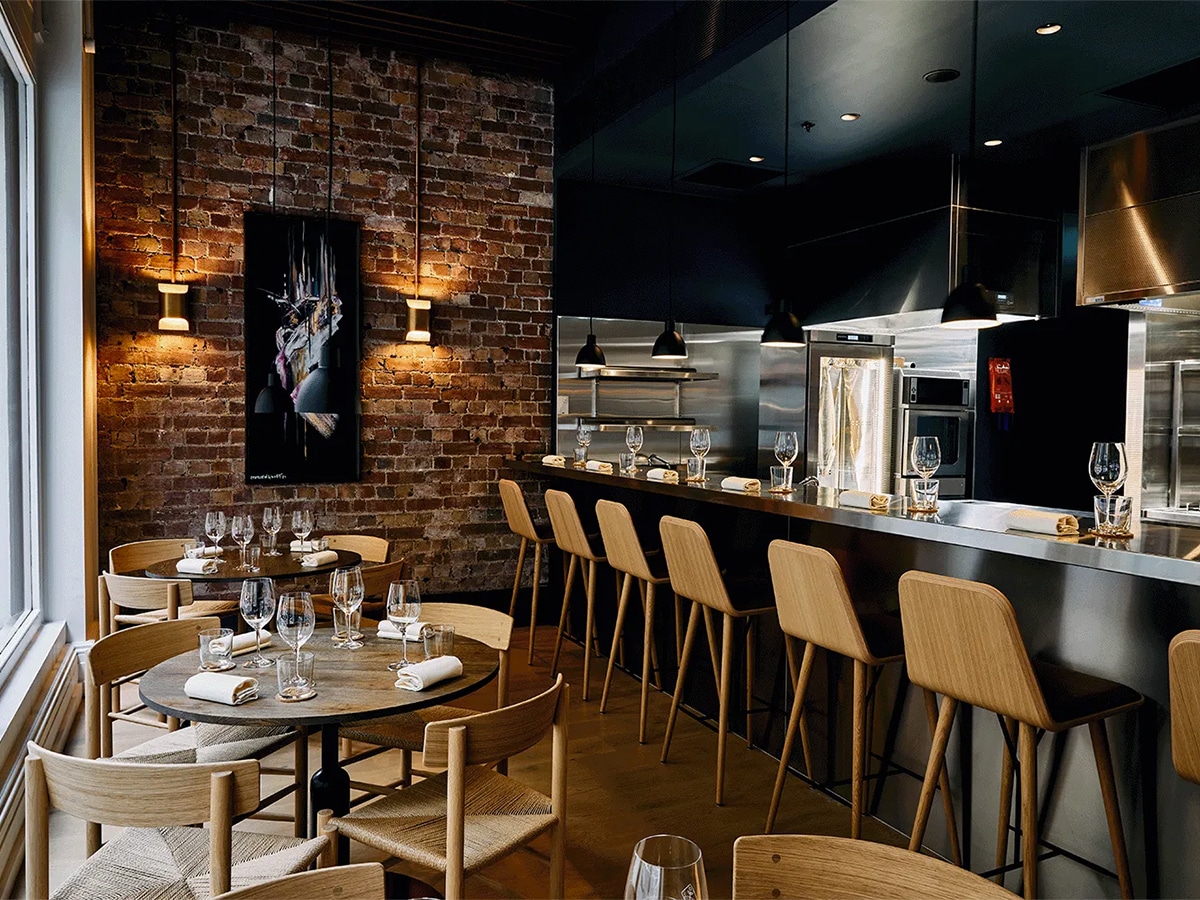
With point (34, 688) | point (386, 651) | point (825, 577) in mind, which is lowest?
point (34, 688)

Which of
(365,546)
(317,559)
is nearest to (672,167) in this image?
(365,546)

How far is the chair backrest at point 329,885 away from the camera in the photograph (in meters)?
1.16

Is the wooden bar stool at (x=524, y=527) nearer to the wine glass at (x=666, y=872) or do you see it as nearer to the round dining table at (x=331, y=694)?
the round dining table at (x=331, y=694)

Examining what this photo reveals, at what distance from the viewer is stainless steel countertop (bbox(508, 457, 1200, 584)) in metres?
2.12

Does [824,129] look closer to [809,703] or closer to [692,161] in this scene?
[692,161]

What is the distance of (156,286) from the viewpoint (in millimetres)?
5465

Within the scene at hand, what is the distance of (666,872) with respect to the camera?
908mm

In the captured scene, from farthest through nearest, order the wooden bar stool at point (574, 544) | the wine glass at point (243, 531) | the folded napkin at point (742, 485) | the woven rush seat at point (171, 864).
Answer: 1. the wooden bar stool at point (574, 544)
2. the wine glass at point (243, 531)
3. the folded napkin at point (742, 485)
4. the woven rush seat at point (171, 864)

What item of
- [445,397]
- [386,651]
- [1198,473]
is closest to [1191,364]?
[1198,473]

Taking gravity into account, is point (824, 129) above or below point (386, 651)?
above

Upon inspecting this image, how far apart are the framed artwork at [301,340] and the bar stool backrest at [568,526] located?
1.81 metres

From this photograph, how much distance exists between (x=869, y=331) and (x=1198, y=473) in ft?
8.20

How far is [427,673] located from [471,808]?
1.15 ft

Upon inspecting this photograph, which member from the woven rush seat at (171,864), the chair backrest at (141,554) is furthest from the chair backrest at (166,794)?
the chair backrest at (141,554)
